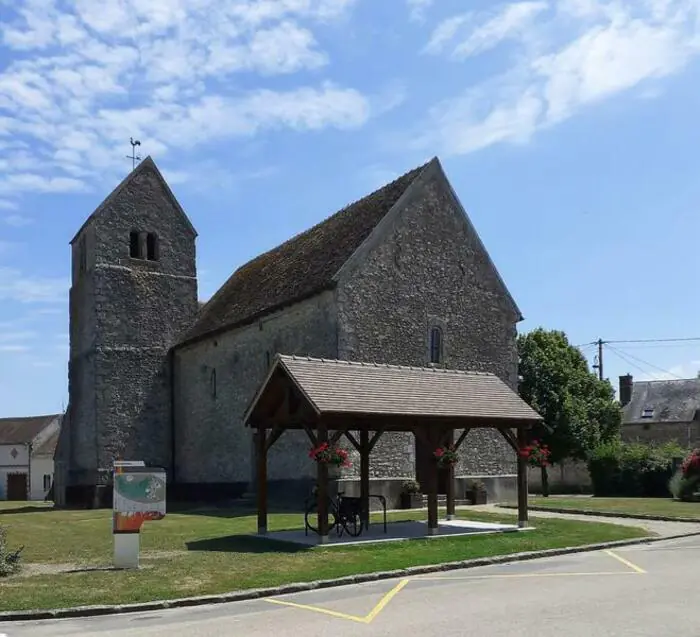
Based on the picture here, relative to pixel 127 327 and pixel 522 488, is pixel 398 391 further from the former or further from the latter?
pixel 127 327

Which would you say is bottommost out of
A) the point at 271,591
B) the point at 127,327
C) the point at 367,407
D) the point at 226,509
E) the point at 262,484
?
the point at 226,509

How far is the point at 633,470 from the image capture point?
1419 inches

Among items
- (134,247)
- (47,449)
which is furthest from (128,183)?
(47,449)

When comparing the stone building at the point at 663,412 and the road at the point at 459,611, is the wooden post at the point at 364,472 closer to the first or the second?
the road at the point at 459,611

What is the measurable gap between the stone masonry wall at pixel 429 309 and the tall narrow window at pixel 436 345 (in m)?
0.22

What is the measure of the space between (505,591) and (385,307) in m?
16.8

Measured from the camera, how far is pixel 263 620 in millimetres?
9633

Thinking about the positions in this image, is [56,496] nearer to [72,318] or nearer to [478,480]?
[72,318]

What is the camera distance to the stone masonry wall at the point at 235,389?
2727cm

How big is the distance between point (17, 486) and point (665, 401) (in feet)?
167

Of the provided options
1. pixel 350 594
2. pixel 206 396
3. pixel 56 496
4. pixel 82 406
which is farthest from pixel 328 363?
pixel 56 496

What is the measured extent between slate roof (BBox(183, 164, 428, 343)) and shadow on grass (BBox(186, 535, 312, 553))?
10.1m

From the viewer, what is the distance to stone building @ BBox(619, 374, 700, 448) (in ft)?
186

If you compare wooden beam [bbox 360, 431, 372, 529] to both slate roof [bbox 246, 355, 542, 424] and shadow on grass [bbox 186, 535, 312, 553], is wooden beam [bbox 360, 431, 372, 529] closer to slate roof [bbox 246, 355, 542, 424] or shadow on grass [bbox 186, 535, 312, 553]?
slate roof [bbox 246, 355, 542, 424]
